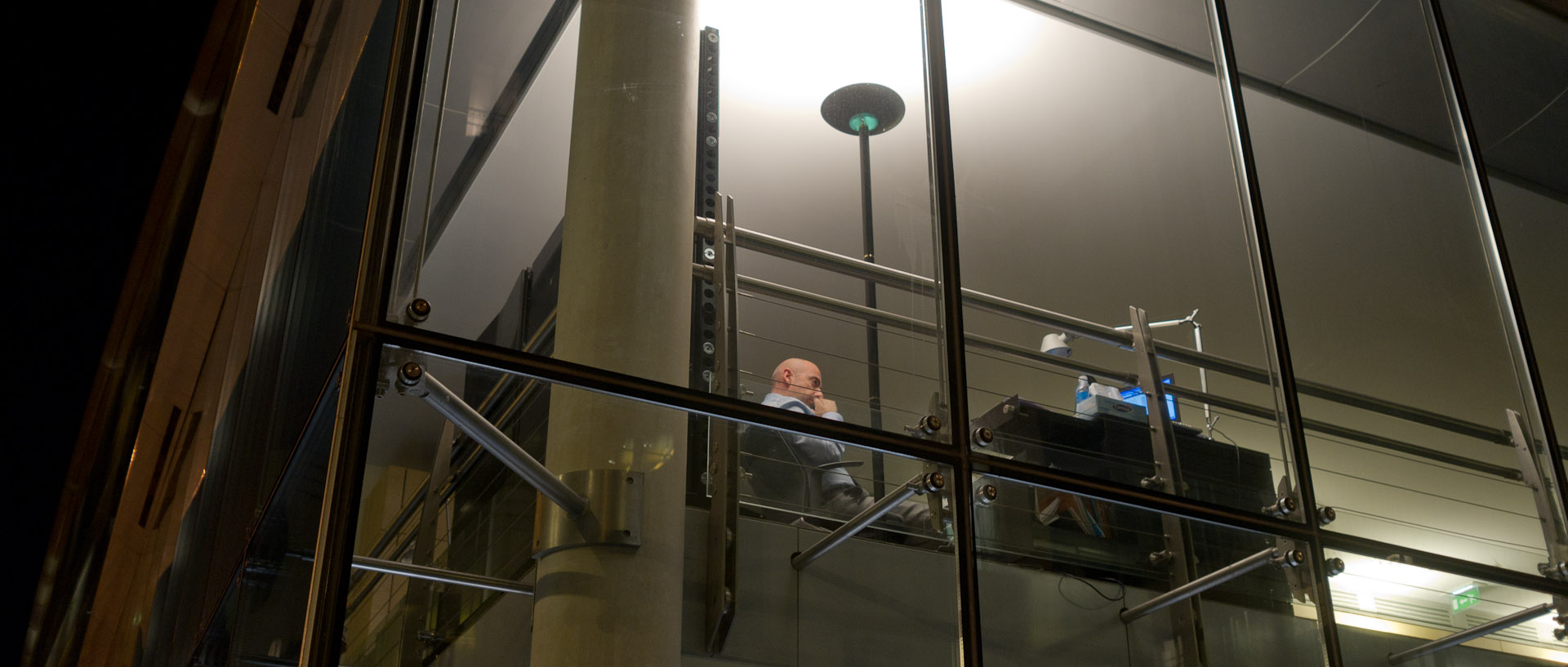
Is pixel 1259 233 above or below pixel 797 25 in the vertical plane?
below

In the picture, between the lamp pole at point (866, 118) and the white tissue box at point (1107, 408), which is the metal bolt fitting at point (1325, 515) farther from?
the lamp pole at point (866, 118)

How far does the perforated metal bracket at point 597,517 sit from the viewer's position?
61.4 inches

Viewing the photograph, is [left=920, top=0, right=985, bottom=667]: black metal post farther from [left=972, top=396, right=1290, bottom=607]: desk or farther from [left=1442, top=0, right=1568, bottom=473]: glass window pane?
[left=1442, top=0, right=1568, bottom=473]: glass window pane

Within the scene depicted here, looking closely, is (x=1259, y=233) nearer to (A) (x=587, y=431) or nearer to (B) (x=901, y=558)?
(B) (x=901, y=558)

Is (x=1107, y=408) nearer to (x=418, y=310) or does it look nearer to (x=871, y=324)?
(x=871, y=324)

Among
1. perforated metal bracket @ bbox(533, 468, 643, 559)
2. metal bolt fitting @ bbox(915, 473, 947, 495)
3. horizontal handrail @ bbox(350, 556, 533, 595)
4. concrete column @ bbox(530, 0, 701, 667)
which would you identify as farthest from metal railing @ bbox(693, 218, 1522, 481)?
horizontal handrail @ bbox(350, 556, 533, 595)

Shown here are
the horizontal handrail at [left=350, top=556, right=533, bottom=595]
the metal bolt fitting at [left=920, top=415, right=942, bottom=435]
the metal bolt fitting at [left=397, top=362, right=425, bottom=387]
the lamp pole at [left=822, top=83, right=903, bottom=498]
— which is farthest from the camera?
the lamp pole at [left=822, top=83, right=903, bottom=498]

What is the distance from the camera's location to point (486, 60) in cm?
187

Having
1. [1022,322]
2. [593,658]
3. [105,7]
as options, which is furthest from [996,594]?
[105,7]

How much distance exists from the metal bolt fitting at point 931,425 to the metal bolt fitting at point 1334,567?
858mm

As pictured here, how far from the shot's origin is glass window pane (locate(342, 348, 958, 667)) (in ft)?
4.69

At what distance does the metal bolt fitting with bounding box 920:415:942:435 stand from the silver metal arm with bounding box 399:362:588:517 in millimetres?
645

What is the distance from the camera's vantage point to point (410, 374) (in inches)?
61.3

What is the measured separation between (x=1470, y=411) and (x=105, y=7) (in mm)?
5011
